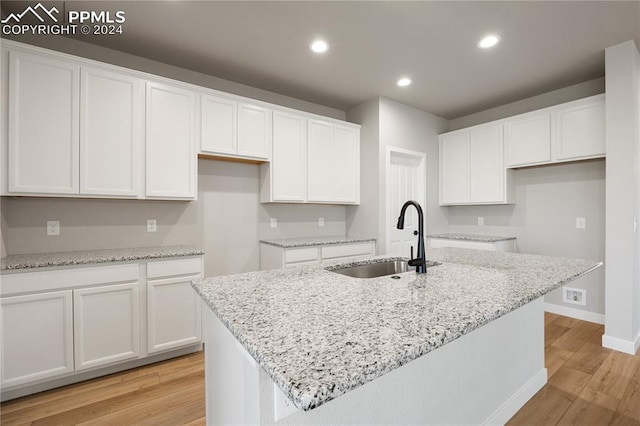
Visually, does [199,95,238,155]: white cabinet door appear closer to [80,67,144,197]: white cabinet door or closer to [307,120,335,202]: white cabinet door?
[80,67,144,197]: white cabinet door

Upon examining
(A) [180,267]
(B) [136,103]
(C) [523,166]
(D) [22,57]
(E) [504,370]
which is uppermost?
(D) [22,57]

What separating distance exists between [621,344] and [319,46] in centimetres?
376

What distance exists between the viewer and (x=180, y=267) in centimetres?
252

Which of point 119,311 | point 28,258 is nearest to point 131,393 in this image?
point 119,311

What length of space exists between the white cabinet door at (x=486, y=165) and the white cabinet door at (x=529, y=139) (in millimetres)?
121

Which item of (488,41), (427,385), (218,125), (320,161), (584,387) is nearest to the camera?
(427,385)

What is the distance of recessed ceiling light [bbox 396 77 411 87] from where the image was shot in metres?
3.37

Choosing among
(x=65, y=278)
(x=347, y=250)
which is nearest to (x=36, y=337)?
(x=65, y=278)

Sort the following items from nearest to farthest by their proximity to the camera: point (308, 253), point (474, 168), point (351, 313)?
1. point (351, 313)
2. point (308, 253)
3. point (474, 168)

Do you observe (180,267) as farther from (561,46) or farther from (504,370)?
(561,46)

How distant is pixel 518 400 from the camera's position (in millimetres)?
1826

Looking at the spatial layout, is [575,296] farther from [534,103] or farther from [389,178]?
[389,178]

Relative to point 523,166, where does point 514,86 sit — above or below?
above

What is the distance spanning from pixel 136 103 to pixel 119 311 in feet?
5.53
